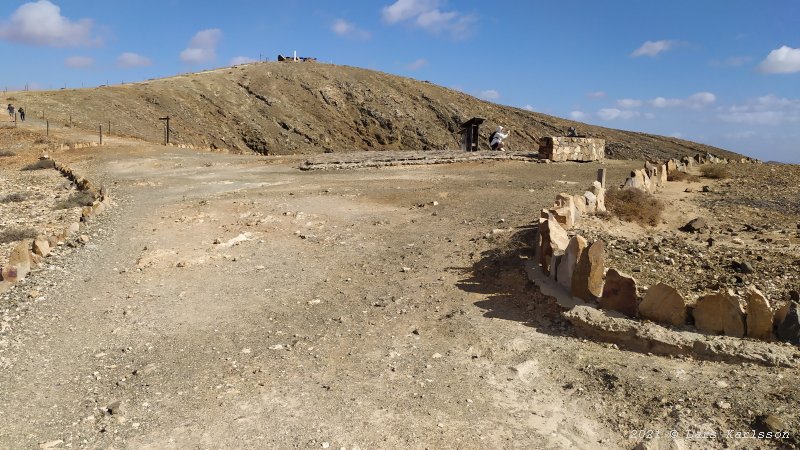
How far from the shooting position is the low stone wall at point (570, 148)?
22.4 meters

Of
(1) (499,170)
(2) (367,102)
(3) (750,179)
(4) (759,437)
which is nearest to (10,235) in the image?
(4) (759,437)

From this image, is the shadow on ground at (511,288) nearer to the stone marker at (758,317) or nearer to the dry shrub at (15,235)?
the stone marker at (758,317)

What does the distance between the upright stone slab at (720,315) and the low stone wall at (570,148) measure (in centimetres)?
1786

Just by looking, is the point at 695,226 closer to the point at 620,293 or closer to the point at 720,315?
the point at 620,293

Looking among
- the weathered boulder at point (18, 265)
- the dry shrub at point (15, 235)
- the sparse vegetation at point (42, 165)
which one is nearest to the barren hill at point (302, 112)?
the sparse vegetation at point (42, 165)

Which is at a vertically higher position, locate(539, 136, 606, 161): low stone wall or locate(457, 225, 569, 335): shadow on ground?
locate(539, 136, 606, 161): low stone wall

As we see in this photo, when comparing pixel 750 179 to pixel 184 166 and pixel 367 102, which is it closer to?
pixel 184 166

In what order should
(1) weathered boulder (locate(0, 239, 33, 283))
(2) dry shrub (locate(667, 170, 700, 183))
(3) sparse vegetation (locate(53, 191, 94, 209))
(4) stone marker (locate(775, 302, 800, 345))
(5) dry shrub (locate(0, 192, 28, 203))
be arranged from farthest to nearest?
(2) dry shrub (locate(667, 170, 700, 183)), (5) dry shrub (locate(0, 192, 28, 203)), (3) sparse vegetation (locate(53, 191, 94, 209)), (1) weathered boulder (locate(0, 239, 33, 283)), (4) stone marker (locate(775, 302, 800, 345))

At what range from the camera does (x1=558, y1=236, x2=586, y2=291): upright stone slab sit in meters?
6.11

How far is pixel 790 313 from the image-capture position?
4.89 metres

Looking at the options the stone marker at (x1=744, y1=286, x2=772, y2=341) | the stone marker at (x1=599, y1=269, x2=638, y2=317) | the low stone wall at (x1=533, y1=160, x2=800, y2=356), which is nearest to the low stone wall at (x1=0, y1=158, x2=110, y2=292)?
the low stone wall at (x1=533, y1=160, x2=800, y2=356)

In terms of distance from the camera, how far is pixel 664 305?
5309 millimetres

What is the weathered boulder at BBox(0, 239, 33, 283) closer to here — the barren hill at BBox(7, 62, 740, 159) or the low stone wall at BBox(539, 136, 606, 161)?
the low stone wall at BBox(539, 136, 606, 161)

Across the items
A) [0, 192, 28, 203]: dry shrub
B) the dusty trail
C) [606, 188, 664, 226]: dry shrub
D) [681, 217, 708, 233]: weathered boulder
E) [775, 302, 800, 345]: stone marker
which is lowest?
the dusty trail
